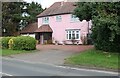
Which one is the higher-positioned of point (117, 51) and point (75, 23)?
point (75, 23)

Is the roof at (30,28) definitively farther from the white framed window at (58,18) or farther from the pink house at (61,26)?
the white framed window at (58,18)

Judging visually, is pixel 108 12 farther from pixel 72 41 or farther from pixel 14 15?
pixel 14 15

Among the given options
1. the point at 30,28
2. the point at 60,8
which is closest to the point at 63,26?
the point at 60,8

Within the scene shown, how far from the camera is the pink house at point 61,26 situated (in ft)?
151

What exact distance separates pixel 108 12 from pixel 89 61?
20.0ft

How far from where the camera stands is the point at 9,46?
33000 mm

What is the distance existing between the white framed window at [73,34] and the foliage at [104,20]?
16317 mm

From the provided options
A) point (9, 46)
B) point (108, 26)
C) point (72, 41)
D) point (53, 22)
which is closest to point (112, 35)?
point (108, 26)

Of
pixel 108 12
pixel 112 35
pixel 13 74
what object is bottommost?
pixel 13 74

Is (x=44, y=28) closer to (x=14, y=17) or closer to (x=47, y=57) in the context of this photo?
(x=14, y=17)

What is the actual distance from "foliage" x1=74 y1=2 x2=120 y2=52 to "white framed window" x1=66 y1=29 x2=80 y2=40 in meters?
16.3

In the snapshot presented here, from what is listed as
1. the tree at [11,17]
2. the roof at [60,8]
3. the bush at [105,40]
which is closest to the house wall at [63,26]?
the roof at [60,8]

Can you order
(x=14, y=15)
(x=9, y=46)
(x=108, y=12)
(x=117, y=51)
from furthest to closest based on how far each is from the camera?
(x=14, y=15) → (x=9, y=46) → (x=117, y=51) → (x=108, y=12)

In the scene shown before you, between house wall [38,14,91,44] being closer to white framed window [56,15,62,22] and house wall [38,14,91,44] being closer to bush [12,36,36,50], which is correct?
white framed window [56,15,62,22]
